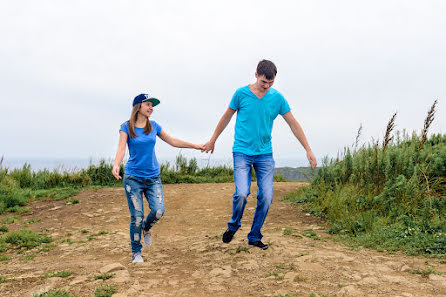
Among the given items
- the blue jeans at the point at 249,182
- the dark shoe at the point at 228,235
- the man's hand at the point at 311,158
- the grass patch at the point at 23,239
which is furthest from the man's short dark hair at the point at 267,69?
the grass patch at the point at 23,239

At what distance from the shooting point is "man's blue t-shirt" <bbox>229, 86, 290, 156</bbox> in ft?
15.8

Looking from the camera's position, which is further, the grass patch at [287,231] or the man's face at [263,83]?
the grass patch at [287,231]

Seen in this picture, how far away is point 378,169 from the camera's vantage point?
24.0 ft

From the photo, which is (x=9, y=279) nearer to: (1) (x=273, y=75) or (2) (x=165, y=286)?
(2) (x=165, y=286)

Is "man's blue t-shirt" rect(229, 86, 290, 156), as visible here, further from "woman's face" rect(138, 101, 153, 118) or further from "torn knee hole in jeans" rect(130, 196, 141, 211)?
"torn knee hole in jeans" rect(130, 196, 141, 211)

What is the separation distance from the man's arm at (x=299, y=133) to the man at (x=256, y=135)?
0.64ft

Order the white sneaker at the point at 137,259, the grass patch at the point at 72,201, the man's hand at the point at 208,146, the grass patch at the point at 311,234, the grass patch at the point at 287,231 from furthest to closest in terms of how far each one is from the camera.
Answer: the grass patch at the point at 72,201
the grass patch at the point at 287,231
the grass patch at the point at 311,234
the man's hand at the point at 208,146
the white sneaker at the point at 137,259

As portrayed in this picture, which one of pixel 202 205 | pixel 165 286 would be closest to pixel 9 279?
pixel 165 286

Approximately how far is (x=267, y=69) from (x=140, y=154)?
186 cm

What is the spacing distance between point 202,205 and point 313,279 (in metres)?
5.06

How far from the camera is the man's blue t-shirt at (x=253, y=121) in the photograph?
4.80m

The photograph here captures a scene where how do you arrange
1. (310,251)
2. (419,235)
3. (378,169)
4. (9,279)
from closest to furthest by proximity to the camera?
(9,279) → (310,251) → (419,235) → (378,169)

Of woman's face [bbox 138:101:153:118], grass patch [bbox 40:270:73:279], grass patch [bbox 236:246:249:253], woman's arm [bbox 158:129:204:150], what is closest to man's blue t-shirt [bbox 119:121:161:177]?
woman's face [bbox 138:101:153:118]

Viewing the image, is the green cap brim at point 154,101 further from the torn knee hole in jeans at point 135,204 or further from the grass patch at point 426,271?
the grass patch at point 426,271
